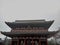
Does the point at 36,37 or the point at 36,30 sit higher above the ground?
the point at 36,30

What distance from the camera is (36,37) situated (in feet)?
32.7

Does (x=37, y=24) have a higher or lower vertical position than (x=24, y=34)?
higher

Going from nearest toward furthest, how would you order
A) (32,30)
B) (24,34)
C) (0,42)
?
(24,34) → (32,30) → (0,42)

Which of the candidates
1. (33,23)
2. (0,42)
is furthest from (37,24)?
(0,42)

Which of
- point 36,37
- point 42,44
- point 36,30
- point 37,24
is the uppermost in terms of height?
point 37,24

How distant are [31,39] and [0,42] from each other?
664cm

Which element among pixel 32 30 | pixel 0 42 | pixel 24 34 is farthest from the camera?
pixel 0 42

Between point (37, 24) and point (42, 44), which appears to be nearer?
point (42, 44)

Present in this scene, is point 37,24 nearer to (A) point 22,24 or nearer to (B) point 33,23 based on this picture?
(B) point 33,23

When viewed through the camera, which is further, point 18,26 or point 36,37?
point 18,26

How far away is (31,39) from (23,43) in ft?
3.23

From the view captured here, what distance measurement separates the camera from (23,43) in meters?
10.1

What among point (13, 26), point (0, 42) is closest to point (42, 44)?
point (13, 26)

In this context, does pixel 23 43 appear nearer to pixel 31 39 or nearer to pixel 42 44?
pixel 31 39
